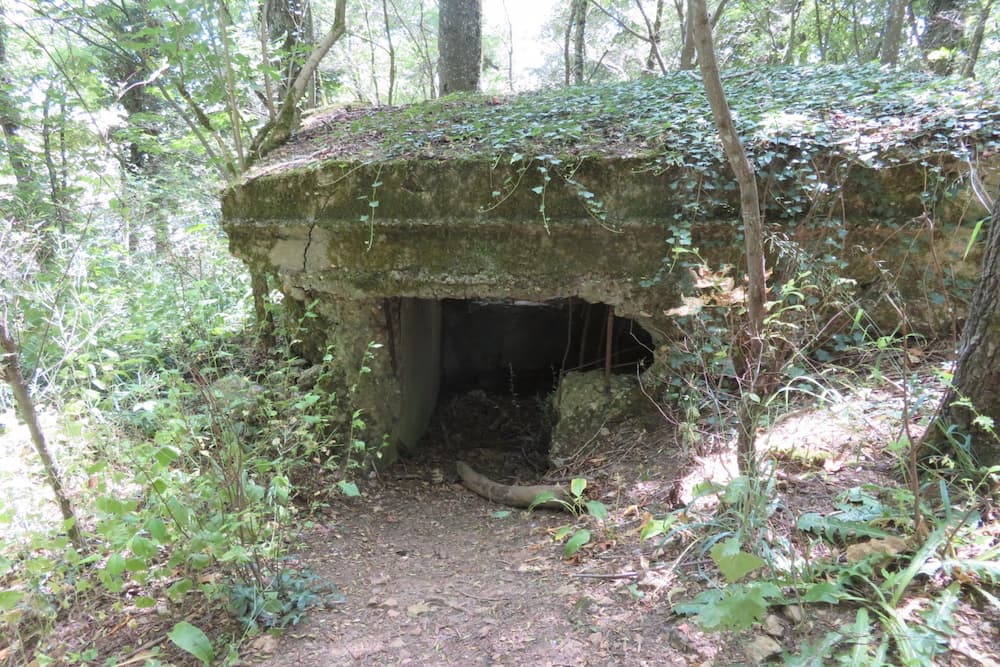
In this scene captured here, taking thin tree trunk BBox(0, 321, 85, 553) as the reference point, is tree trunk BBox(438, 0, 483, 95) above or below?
above

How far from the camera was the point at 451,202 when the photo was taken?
11.5 ft

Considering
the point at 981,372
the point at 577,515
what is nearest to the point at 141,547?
the point at 577,515

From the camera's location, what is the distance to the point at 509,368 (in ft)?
21.6

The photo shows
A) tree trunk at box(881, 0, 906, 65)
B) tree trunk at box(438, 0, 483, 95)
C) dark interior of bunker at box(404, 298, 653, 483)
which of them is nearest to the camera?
dark interior of bunker at box(404, 298, 653, 483)

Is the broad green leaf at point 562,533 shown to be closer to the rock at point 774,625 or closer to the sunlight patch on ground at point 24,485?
the rock at point 774,625

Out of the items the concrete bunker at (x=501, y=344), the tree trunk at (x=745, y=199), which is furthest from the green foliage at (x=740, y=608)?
the concrete bunker at (x=501, y=344)

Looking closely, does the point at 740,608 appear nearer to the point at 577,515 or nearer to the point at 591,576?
the point at 591,576

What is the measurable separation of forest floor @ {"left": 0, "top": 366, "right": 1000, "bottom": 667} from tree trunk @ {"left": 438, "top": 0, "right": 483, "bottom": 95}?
5501 millimetres

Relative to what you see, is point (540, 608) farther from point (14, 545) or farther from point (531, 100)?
point (531, 100)

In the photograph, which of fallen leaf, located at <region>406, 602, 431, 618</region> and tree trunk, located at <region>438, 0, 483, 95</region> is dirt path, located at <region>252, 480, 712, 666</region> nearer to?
fallen leaf, located at <region>406, 602, 431, 618</region>

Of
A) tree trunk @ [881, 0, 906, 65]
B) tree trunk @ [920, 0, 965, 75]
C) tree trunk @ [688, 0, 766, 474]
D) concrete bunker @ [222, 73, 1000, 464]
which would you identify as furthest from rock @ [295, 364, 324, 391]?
tree trunk @ [920, 0, 965, 75]

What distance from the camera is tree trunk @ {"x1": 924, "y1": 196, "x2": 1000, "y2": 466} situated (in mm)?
1897

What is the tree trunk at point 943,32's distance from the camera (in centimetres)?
657

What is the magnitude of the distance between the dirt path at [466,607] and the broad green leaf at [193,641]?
0.56 feet
